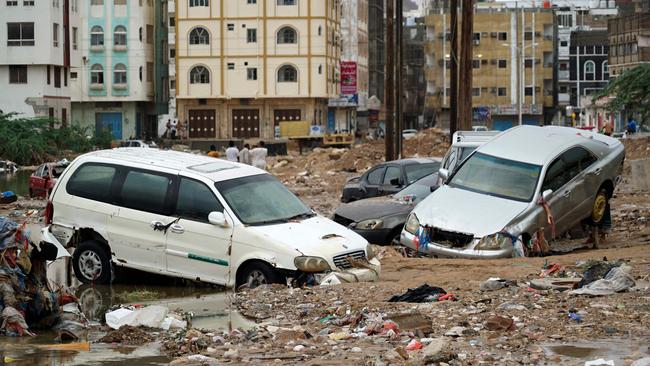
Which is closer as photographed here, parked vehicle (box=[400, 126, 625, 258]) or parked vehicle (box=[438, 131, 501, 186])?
parked vehicle (box=[400, 126, 625, 258])

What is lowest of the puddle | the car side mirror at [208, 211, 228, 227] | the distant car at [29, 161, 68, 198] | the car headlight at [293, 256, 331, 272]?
the distant car at [29, 161, 68, 198]

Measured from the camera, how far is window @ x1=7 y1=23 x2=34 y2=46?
253 feet

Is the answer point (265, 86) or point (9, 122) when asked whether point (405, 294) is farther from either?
point (265, 86)

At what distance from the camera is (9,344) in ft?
36.6

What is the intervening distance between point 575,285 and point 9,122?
57385 millimetres

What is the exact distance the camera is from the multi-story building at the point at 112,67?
9200cm

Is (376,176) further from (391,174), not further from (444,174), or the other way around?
(444,174)

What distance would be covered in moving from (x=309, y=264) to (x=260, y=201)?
1.57 metres

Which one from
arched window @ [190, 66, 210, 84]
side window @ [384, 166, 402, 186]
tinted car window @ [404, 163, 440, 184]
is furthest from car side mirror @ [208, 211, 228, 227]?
arched window @ [190, 66, 210, 84]

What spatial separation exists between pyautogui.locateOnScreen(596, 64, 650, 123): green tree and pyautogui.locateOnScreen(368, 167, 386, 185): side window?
36.4 meters

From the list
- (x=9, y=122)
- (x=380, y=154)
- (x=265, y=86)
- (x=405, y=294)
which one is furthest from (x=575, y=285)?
(x=265, y=86)

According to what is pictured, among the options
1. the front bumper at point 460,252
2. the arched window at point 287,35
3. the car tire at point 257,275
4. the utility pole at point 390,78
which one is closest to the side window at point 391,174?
the front bumper at point 460,252

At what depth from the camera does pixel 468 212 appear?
18.2 m

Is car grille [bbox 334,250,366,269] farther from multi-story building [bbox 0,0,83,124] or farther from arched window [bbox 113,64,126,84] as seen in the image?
arched window [bbox 113,64,126,84]
